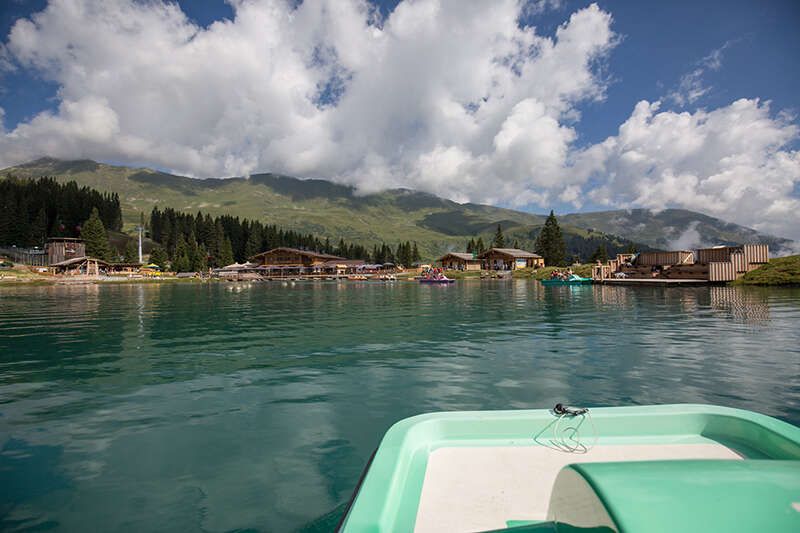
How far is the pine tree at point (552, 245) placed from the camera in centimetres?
10319

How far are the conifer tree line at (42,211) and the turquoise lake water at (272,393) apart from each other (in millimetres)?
115379

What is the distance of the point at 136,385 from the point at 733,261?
6610cm

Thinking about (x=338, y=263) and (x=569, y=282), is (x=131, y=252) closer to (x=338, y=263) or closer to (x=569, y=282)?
(x=338, y=263)

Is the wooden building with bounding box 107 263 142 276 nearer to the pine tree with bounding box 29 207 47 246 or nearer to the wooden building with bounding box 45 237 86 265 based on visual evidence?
the wooden building with bounding box 45 237 86 265

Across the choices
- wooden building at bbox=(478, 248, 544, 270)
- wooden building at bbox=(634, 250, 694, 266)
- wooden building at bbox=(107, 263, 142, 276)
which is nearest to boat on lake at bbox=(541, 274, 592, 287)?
wooden building at bbox=(634, 250, 694, 266)

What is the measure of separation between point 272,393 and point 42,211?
141 metres

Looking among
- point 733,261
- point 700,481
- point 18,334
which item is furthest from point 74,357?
point 733,261

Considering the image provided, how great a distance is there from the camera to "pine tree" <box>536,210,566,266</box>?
103 m

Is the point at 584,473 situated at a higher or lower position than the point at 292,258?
lower

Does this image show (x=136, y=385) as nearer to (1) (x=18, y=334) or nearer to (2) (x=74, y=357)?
(2) (x=74, y=357)

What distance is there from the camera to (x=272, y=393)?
10133mm

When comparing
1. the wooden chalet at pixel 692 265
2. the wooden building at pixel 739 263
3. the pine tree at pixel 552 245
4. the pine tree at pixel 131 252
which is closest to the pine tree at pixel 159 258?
the pine tree at pixel 131 252

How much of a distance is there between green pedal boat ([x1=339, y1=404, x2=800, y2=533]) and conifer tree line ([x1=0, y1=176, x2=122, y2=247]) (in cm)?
14070

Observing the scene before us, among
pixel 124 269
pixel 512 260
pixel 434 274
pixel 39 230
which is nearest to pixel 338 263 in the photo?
pixel 434 274
